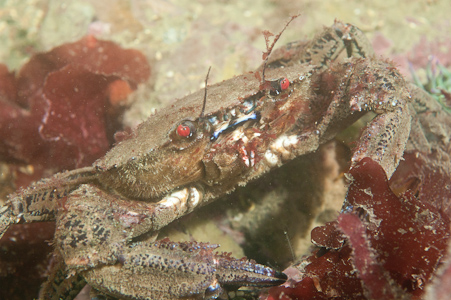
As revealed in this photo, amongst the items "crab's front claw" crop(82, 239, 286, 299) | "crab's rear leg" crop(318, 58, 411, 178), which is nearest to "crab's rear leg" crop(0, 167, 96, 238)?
"crab's front claw" crop(82, 239, 286, 299)

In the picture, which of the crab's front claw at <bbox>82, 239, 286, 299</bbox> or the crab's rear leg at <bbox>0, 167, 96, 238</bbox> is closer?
the crab's front claw at <bbox>82, 239, 286, 299</bbox>

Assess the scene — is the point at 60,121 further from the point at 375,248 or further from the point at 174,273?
the point at 375,248

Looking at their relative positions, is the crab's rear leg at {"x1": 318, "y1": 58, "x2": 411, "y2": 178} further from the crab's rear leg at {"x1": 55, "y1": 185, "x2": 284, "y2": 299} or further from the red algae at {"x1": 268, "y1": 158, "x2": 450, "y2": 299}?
the crab's rear leg at {"x1": 55, "y1": 185, "x2": 284, "y2": 299}

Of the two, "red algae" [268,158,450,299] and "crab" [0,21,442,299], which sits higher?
"crab" [0,21,442,299]

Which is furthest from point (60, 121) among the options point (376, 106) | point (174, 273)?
point (376, 106)

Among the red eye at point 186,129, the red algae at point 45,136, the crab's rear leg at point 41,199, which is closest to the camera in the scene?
the red eye at point 186,129

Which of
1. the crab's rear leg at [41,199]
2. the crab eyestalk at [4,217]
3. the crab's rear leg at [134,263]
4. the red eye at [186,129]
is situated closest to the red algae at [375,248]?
the crab's rear leg at [134,263]

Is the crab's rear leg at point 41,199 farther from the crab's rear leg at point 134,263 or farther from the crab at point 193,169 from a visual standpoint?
the crab's rear leg at point 134,263
